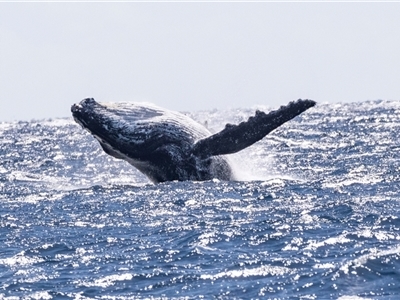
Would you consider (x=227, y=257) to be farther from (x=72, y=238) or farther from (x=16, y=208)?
(x=16, y=208)

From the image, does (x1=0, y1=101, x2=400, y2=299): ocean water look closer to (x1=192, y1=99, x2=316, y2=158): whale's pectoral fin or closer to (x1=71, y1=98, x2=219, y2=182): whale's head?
(x1=71, y1=98, x2=219, y2=182): whale's head

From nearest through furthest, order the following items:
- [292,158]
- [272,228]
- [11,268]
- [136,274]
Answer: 1. [136,274]
2. [11,268]
3. [272,228]
4. [292,158]

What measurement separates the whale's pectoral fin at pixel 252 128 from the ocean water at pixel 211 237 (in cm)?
94

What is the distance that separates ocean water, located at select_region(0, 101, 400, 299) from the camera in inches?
436

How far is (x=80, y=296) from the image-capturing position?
428 inches

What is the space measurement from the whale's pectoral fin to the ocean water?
0.94 metres

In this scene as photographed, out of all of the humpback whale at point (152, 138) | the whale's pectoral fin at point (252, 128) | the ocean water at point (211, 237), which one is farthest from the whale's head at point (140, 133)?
the whale's pectoral fin at point (252, 128)

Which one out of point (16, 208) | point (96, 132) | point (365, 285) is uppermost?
point (96, 132)

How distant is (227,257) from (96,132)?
6.51m

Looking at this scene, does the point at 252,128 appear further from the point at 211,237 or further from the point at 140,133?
the point at 211,237

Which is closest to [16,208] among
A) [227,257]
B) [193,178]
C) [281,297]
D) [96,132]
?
[96,132]

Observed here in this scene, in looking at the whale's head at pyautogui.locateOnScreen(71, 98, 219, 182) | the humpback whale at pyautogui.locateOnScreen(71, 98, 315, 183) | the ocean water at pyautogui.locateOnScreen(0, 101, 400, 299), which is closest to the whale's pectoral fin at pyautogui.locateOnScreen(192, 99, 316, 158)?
the humpback whale at pyautogui.locateOnScreen(71, 98, 315, 183)

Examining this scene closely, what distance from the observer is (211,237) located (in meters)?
13.7

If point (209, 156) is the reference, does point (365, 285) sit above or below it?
below
